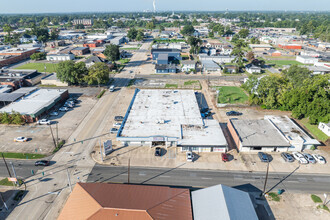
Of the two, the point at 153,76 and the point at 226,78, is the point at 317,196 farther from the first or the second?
the point at 153,76

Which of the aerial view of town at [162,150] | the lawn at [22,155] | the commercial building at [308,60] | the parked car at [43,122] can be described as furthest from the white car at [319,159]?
the commercial building at [308,60]

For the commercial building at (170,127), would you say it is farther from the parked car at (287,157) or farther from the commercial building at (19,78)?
the commercial building at (19,78)

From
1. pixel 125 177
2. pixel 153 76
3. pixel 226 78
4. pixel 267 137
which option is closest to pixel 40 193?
pixel 125 177

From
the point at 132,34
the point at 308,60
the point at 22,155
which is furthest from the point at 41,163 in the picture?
the point at 132,34

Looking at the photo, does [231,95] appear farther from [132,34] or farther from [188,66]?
[132,34]

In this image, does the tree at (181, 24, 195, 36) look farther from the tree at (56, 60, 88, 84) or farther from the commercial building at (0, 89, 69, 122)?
the commercial building at (0, 89, 69, 122)

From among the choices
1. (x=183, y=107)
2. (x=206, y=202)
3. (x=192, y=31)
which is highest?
(x=192, y=31)

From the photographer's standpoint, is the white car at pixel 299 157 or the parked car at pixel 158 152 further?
the parked car at pixel 158 152
